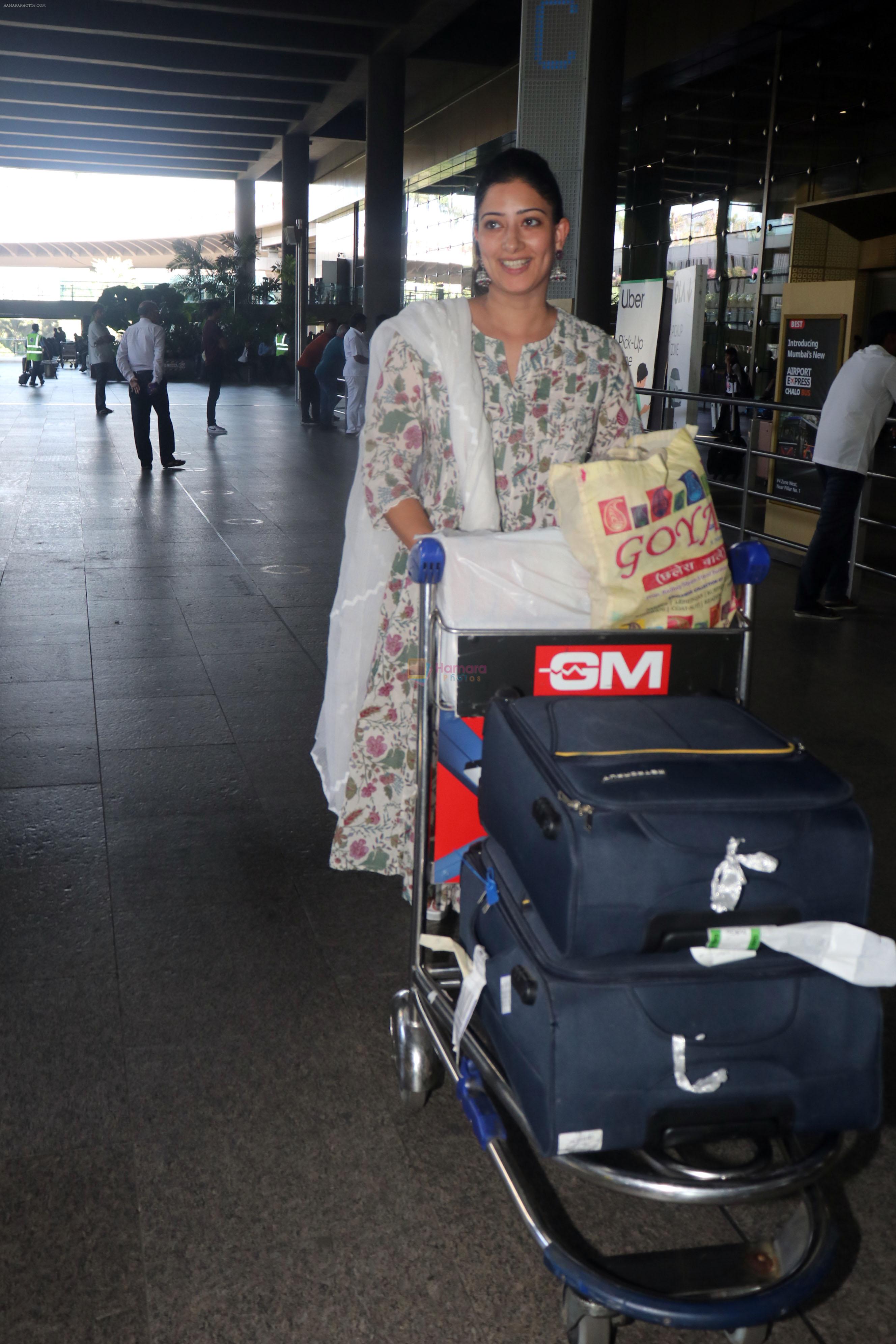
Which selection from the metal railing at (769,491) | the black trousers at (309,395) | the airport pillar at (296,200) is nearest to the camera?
the metal railing at (769,491)

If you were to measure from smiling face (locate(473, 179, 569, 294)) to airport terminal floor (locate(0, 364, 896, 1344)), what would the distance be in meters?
1.67

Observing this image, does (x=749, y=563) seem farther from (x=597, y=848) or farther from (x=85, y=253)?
(x=85, y=253)

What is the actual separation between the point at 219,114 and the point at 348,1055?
29.6m

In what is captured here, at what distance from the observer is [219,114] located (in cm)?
2833

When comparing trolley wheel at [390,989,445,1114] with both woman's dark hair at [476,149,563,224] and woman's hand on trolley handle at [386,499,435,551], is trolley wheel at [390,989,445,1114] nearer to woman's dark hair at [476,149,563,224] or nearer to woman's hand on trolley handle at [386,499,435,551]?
woman's hand on trolley handle at [386,499,435,551]

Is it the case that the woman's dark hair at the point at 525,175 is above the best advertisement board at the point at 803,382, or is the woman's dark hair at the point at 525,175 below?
above

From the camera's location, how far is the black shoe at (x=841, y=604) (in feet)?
24.2

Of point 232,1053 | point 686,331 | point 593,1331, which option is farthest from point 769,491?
point 593,1331

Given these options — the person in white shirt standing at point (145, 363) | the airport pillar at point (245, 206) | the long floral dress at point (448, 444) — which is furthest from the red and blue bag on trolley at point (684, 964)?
the airport pillar at point (245, 206)

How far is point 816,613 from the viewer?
23.7 ft

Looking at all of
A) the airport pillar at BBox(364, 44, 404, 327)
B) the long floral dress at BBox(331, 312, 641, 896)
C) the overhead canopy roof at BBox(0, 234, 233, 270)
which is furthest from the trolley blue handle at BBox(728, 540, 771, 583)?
the overhead canopy roof at BBox(0, 234, 233, 270)

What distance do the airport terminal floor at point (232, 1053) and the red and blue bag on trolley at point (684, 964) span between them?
0.46 metres

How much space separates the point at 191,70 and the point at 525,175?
23.3 m

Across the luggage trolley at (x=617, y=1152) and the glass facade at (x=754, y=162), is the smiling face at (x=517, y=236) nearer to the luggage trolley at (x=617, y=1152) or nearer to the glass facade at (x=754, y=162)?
the luggage trolley at (x=617, y=1152)
